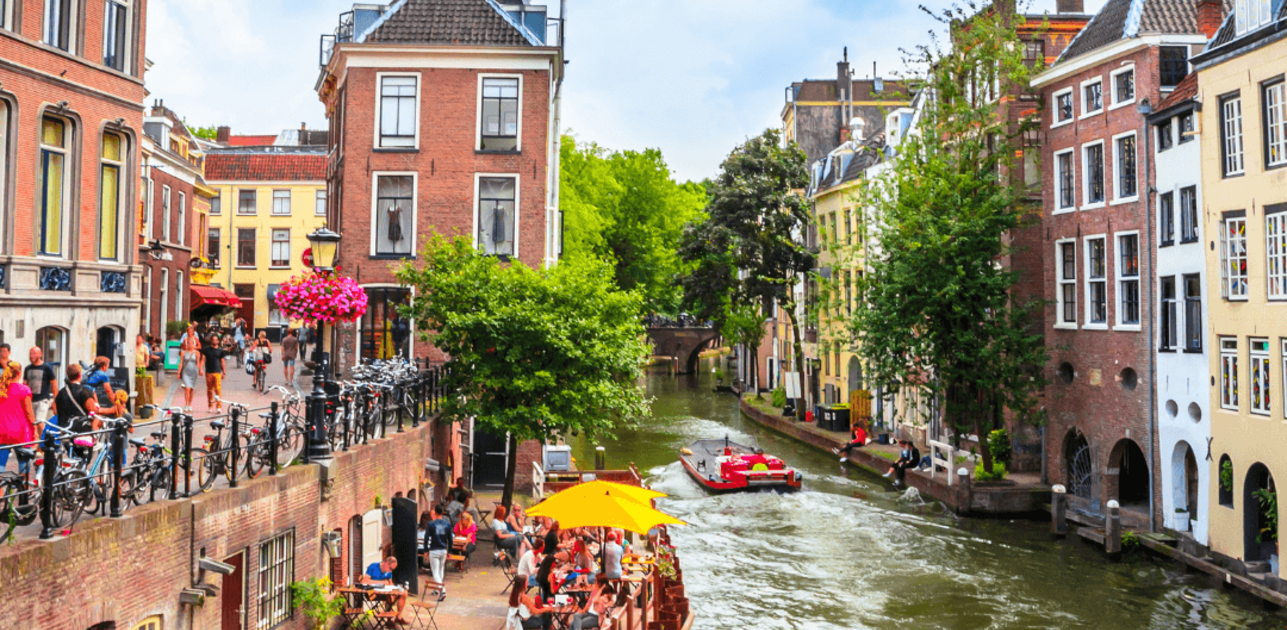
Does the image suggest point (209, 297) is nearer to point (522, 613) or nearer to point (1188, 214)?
point (522, 613)

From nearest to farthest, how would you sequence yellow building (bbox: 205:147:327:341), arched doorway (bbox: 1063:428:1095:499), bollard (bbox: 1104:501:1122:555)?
1. bollard (bbox: 1104:501:1122:555)
2. arched doorway (bbox: 1063:428:1095:499)
3. yellow building (bbox: 205:147:327:341)

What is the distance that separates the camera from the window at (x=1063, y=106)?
31406 mm

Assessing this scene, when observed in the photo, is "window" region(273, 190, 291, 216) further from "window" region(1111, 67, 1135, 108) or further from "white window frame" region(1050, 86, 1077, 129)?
"window" region(1111, 67, 1135, 108)

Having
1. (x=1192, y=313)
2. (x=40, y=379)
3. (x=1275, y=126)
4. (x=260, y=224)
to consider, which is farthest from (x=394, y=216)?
(x=260, y=224)

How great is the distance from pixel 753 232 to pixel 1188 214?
27249 millimetres

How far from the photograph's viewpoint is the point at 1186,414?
25250 millimetres

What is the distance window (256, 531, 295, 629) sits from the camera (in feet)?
41.1

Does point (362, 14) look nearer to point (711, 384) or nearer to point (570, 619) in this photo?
point (570, 619)

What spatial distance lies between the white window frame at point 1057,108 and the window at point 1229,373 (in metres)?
9.71

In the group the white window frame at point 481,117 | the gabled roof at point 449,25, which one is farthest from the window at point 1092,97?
the white window frame at point 481,117

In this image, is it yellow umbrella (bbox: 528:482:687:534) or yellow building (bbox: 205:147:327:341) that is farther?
yellow building (bbox: 205:147:327:341)

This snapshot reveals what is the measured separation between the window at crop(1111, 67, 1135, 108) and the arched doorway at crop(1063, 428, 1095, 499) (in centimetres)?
940

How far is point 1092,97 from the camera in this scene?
1192 inches

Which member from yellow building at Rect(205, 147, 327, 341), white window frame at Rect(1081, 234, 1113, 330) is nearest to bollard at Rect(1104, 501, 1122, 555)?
white window frame at Rect(1081, 234, 1113, 330)
